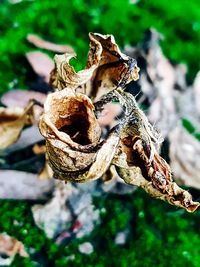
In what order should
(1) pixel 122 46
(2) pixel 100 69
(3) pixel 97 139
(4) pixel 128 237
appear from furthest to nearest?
(1) pixel 122 46 < (4) pixel 128 237 < (2) pixel 100 69 < (3) pixel 97 139

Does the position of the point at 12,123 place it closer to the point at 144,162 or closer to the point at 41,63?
the point at 41,63

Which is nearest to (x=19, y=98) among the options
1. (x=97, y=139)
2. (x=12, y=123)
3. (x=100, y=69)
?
(x=12, y=123)

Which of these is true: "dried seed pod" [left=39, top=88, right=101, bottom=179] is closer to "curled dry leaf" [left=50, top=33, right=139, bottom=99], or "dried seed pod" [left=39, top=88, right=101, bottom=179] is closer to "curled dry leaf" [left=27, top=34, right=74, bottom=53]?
"curled dry leaf" [left=50, top=33, right=139, bottom=99]

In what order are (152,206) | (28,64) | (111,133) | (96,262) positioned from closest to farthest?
(111,133) → (96,262) → (152,206) → (28,64)

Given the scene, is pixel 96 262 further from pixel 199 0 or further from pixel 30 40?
pixel 199 0

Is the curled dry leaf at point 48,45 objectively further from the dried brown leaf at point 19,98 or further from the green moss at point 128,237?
the green moss at point 128,237

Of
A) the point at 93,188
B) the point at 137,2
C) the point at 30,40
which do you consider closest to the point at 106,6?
the point at 137,2

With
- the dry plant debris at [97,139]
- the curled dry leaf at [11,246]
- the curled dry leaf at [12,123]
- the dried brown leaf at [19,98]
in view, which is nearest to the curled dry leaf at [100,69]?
the dry plant debris at [97,139]
